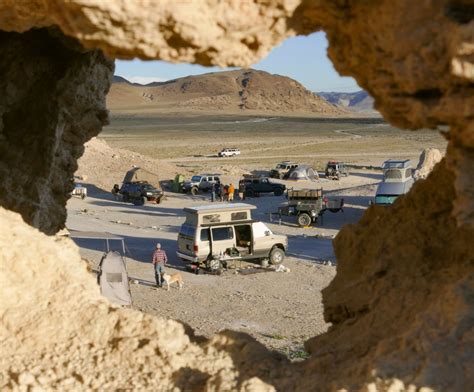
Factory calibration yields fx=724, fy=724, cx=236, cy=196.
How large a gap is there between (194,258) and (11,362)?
16402 millimetres

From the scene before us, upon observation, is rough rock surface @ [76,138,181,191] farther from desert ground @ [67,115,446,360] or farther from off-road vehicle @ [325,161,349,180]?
off-road vehicle @ [325,161,349,180]

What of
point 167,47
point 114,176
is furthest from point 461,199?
point 114,176

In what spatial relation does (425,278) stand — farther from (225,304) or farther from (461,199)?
(225,304)

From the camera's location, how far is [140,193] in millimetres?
41312

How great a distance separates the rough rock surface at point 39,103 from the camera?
1109cm

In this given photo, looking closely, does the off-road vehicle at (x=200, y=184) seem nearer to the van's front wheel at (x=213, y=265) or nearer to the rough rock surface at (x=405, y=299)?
the van's front wheel at (x=213, y=265)

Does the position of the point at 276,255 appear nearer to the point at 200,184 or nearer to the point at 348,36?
the point at 348,36

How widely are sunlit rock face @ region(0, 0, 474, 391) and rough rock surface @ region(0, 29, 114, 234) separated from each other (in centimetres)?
256

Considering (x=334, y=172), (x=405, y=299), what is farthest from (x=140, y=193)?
(x=405, y=299)

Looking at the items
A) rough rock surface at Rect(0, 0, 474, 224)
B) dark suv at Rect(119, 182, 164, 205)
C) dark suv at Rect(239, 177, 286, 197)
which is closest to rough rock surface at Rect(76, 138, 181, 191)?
dark suv at Rect(119, 182, 164, 205)

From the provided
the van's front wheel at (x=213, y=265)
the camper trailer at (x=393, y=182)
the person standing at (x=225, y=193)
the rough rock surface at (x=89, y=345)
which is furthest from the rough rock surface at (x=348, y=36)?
the person standing at (x=225, y=193)

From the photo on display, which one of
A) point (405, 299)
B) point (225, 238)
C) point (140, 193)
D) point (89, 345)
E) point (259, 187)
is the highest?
point (405, 299)

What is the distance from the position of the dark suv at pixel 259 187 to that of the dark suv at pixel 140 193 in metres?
5.56

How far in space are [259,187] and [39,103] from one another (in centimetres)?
3343
